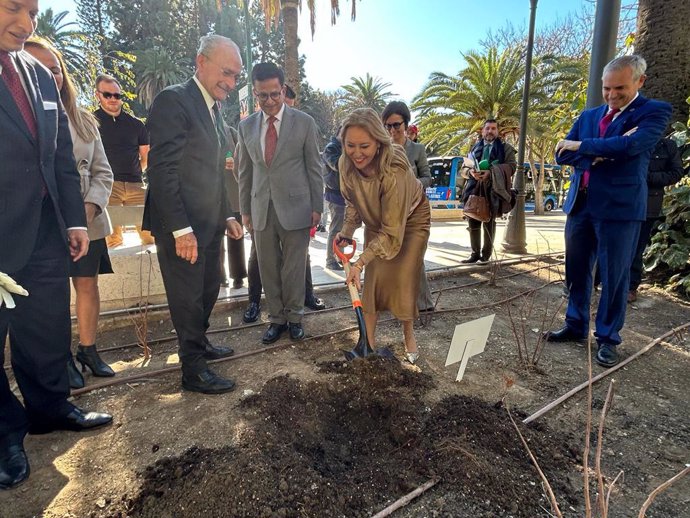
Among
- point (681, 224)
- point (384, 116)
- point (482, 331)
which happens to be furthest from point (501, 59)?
point (482, 331)

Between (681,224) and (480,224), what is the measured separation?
2.28 m

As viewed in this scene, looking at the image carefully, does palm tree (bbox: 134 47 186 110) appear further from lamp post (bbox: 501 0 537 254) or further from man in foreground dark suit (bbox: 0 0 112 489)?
man in foreground dark suit (bbox: 0 0 112 489)

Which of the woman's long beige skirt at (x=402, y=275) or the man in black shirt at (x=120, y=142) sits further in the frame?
the man in black shirt at (x=120, y=142)

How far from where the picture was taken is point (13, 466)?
68.6 inches

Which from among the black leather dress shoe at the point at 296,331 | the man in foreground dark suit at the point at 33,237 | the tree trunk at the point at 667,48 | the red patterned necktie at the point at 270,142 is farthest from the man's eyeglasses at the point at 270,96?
the tree trunk at the point at 667,48

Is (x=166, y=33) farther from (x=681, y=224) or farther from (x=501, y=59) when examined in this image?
(x=681, y=224)

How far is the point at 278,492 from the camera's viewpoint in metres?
1.54

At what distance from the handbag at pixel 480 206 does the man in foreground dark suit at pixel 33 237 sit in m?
4.70

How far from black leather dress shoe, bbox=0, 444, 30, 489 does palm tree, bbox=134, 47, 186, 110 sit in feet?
95.7

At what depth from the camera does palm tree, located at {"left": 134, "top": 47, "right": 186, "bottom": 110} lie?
88.2ft

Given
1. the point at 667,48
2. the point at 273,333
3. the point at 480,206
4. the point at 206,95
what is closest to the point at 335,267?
the point at 480,206

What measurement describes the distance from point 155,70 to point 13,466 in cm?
3128

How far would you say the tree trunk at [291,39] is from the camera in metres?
8.63

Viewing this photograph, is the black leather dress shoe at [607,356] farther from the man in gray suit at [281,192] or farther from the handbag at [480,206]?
the handbag at [480,206]
